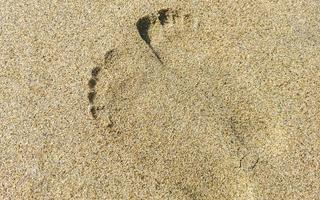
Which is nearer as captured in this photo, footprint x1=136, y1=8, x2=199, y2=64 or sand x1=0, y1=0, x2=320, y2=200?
sand x1=0, y1=0, x2=320, y2=200

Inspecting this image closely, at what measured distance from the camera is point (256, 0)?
2.02 metres

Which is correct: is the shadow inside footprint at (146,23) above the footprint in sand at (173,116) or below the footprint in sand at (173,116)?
above

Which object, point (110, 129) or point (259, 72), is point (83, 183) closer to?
point (110, 129)

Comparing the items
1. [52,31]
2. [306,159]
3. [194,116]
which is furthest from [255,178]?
[52,31]

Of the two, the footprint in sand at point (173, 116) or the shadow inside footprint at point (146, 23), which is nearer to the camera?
the footprint in sand at point (173, 116)

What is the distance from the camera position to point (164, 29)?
1919mm

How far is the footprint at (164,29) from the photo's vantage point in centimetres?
189

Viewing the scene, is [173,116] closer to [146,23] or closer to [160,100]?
[160,100]

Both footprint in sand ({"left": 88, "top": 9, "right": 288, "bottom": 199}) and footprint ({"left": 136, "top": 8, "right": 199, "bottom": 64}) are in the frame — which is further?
footprint ({"left": 136, "top": 8, "right": 199, "bottom": 64})

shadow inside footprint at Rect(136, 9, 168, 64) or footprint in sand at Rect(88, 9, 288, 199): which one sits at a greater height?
shadow inside footprint at Rect(136, 9, 168, 64)

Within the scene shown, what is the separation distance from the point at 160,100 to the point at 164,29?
314 millimetres

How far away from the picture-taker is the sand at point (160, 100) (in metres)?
1.63

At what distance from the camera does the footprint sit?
189 centimetres

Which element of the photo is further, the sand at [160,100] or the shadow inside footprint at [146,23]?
the shadow inside footprint at [146,23]
